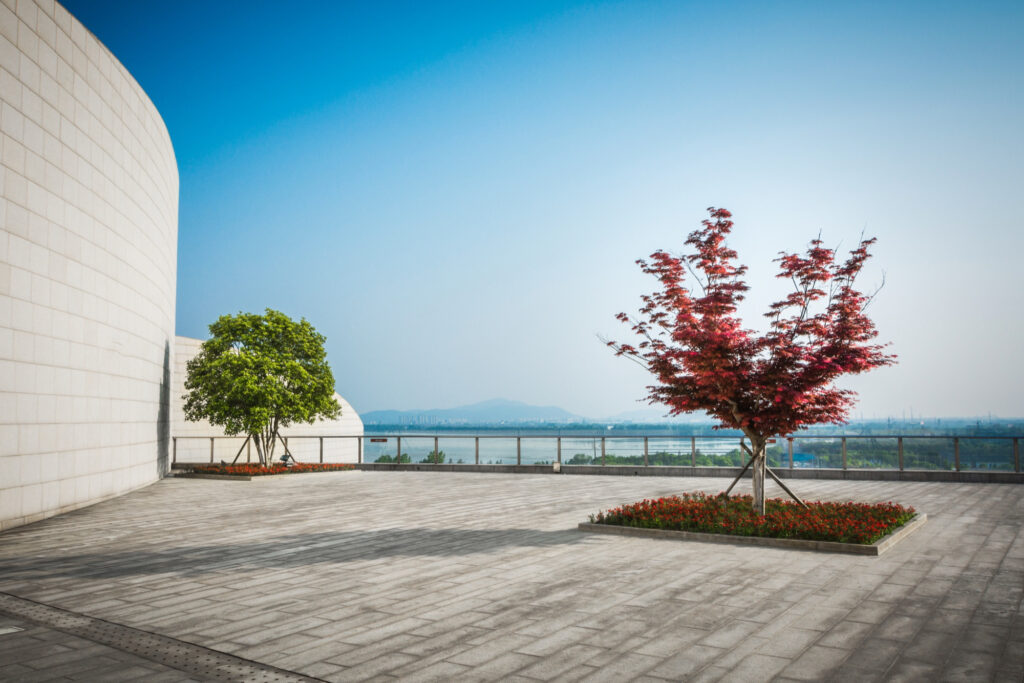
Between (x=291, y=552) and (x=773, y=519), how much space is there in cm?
679

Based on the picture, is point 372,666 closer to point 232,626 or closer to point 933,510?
point 232,626

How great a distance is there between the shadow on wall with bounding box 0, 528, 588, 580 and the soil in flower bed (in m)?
1.28

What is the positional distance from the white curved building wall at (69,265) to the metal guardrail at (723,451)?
33.5 feet

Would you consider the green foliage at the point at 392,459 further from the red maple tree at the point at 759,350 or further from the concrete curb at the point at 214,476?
the red maple tree at the point at 759,350

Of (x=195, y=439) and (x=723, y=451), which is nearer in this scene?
(x=723, y=451)

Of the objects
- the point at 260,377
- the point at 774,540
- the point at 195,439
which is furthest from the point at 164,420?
the point at 774,540

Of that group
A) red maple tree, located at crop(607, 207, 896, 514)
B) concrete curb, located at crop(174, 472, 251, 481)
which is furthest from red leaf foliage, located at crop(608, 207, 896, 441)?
concrete curb, located at crop(174, 472, 251, 481)

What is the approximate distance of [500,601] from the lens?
636 centimetres

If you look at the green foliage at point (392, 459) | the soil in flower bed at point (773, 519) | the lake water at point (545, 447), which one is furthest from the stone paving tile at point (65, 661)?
the green foliage at point (392, 459)

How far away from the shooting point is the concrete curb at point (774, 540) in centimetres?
841

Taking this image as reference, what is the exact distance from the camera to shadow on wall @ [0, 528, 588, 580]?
7992mm

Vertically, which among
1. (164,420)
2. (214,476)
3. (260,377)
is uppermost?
(260,377)

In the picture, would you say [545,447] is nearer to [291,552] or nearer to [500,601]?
[291,552]

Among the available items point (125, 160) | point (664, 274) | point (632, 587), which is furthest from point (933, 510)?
point (125, 160)
